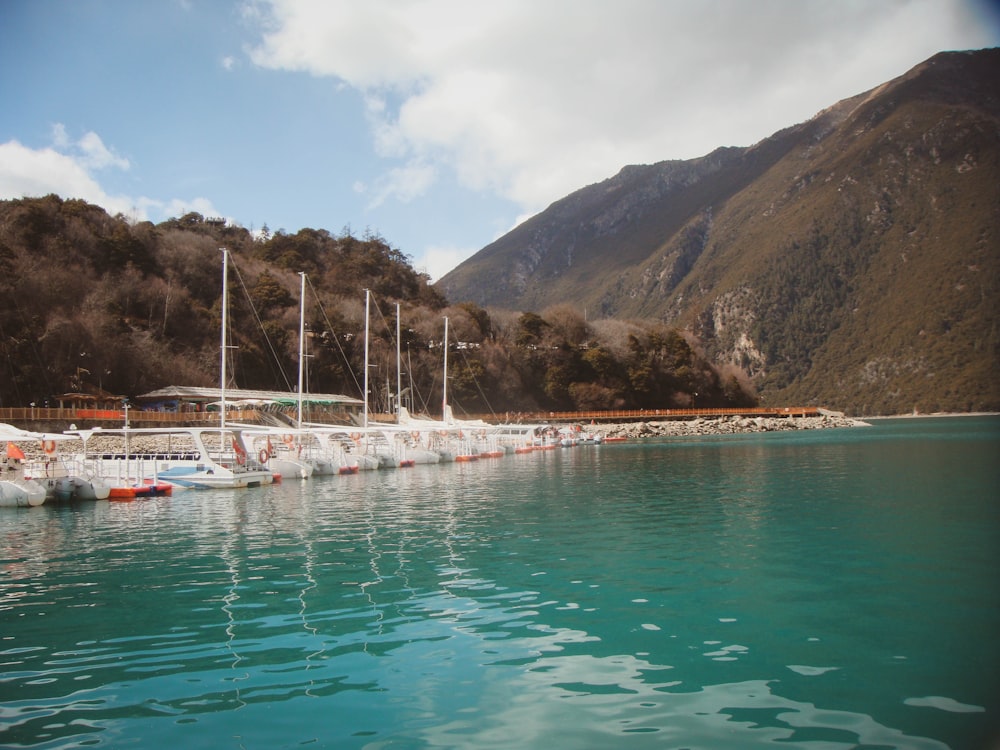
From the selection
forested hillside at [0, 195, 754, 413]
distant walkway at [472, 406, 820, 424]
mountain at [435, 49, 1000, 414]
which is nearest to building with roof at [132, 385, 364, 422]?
forested hillside at [0, 195, 754, 413]

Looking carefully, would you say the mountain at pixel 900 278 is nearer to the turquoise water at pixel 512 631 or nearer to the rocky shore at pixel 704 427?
the rocky shore at pixel 704 427

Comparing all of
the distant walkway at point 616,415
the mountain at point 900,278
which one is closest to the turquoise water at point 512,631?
the distant walkway at point 616,415

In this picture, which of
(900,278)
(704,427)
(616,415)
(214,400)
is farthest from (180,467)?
(900,278)

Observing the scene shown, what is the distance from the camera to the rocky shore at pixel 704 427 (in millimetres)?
93450

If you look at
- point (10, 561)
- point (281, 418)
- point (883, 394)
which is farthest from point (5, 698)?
point (883, 394)

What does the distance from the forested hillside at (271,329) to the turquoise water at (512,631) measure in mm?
37486

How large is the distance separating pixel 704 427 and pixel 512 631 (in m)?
93.0

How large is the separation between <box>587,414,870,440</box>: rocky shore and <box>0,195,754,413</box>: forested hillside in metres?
13.4

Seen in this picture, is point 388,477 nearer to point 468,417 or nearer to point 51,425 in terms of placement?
point 51,425

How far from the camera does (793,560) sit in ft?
46.8

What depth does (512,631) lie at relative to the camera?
9.88 m

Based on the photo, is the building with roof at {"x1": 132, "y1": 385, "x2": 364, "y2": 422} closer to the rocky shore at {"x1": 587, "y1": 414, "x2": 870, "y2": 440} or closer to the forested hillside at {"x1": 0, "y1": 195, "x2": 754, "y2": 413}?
the forested hillside at {"x1": 0, "y1": 195, "x2": 754, "y2": 413}

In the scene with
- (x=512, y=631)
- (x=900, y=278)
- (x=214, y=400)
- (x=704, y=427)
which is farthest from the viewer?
(x=900, y=278)

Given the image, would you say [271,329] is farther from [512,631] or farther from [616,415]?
[512,631]
